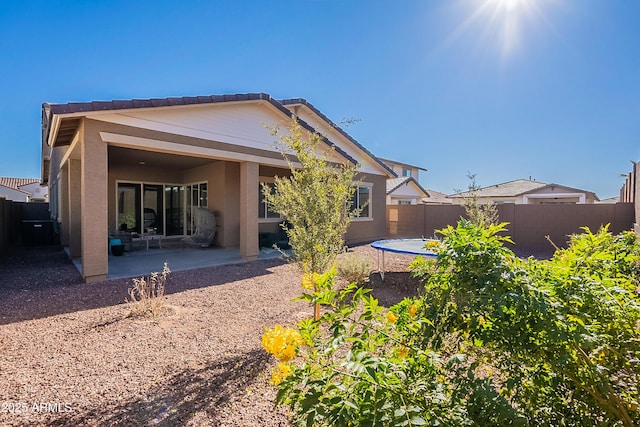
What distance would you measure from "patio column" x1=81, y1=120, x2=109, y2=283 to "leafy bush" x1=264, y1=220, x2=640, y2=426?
23.2 feet

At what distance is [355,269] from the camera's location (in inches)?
261

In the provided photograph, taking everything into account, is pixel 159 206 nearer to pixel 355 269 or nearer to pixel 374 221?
pixel 374 221

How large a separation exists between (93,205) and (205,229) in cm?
524

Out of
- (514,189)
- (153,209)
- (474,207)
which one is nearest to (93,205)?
(153,209)

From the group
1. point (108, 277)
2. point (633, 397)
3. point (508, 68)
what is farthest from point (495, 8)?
point (108, 277)

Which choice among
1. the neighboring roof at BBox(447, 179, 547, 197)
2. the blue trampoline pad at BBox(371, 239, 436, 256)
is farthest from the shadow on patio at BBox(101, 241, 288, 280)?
the neighboring roof at BBox(447, 179, 547, 197)

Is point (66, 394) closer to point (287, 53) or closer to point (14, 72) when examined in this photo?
point (287, 53)

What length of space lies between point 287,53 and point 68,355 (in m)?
9.45

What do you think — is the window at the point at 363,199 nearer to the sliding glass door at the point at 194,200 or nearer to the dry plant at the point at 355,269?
the sliding glass door at the point at 194,200

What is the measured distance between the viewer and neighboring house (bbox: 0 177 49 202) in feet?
116

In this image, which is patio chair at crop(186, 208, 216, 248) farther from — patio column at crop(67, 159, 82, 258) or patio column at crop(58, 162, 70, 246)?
patio column at crop(58, 162, 70, 246)

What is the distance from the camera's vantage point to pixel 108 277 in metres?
7.27

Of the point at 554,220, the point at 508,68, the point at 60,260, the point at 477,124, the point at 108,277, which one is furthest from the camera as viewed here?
the point at 477,124

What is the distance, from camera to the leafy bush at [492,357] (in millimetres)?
1329
